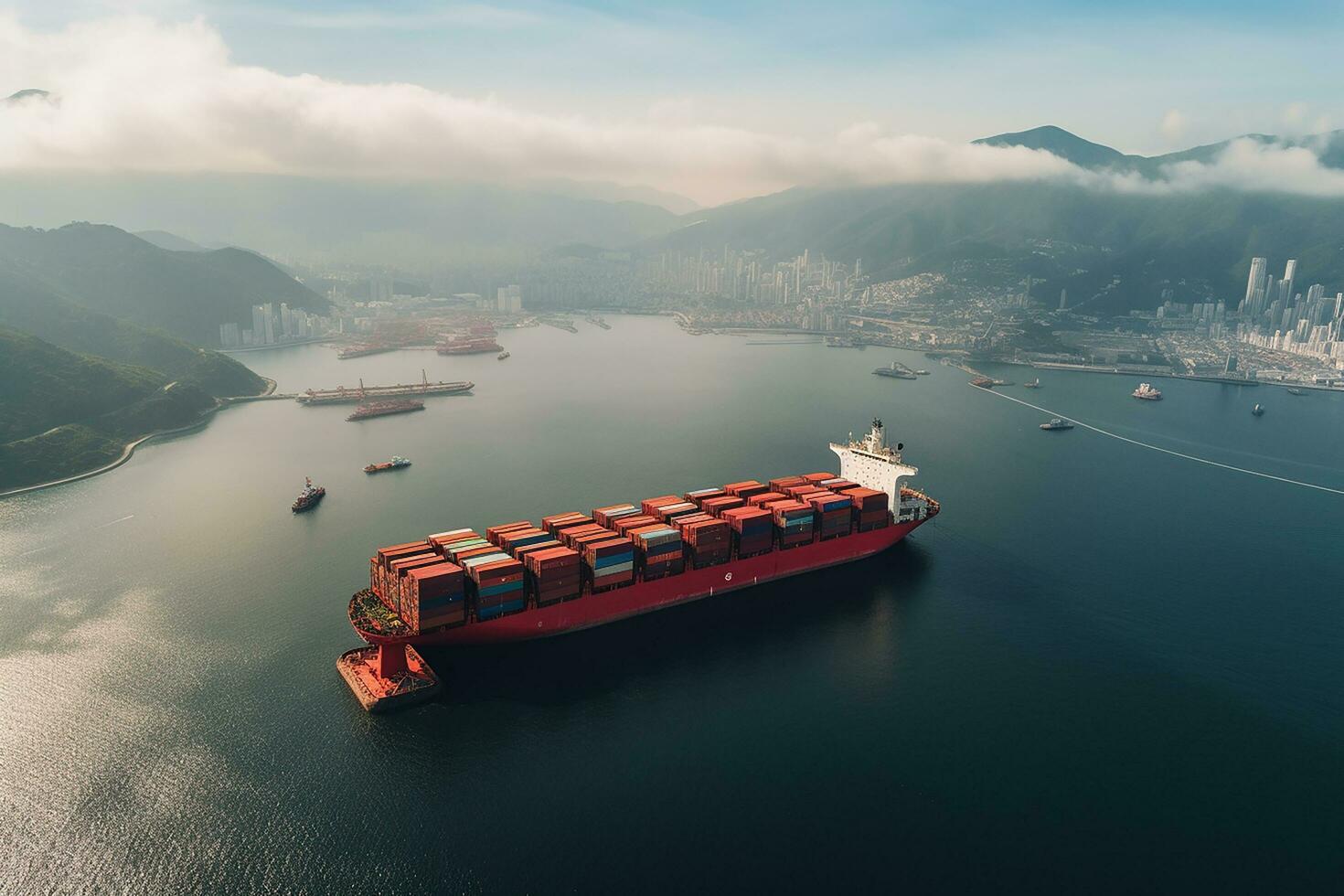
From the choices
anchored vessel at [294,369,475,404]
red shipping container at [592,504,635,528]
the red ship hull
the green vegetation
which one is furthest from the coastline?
red shipping container at [592,504,635,528]

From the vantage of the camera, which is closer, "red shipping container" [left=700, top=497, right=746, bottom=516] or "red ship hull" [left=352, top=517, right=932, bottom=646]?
"red ship hull" [left=352, top=517, right=932, bottom=646]

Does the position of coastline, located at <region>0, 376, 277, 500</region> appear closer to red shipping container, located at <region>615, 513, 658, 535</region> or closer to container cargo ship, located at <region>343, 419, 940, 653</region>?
container cargo ship, located at <region>343, 419, 940, 653</region>

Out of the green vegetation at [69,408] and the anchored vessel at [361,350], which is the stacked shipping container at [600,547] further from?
the anchored vessel at [361,350]

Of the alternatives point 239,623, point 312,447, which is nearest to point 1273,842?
point 239,623

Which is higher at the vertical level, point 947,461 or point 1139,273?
point 1139,273

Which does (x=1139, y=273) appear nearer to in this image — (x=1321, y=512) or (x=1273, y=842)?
(x=1321, y=512)

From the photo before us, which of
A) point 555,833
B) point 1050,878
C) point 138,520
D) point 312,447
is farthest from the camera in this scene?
point 312,447

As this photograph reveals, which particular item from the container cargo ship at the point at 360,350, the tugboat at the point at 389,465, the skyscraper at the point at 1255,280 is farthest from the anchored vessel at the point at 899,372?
the skyscraper at the point at 1255,280

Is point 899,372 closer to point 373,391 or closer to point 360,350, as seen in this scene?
point 373,391
